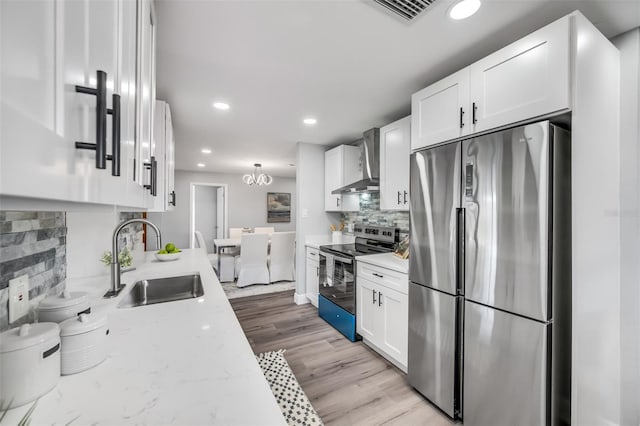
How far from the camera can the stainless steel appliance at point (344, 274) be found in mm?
2723

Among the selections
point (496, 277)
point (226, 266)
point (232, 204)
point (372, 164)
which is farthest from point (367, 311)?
point (232, 204)

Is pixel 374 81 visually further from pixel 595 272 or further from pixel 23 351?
pixel 23 351

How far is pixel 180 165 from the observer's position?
226 inches

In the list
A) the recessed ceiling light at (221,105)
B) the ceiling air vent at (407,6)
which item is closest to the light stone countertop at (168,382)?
the ceiling air vent at (407,6)

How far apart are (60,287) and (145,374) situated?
89cm

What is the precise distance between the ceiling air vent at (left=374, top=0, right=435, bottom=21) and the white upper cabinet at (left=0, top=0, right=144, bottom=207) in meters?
1.17

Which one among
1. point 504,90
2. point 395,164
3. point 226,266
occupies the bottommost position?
point 226,266

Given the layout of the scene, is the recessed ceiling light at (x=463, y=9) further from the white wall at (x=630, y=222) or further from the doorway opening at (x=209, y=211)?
the doorway opening at (x=209, y=211)

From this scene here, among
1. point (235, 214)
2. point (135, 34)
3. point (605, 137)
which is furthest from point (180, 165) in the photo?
point (605, 137)

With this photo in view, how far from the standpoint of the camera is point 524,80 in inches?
52.9

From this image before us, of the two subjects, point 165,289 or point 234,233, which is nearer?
point 165,289

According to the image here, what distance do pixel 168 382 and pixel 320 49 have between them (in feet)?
5.86

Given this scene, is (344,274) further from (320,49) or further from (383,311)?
(320,49)

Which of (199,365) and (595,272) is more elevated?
(595,272)
